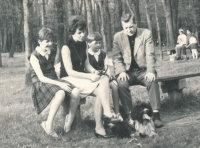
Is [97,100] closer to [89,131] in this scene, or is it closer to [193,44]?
[89,131]

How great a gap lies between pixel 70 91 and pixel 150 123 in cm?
117

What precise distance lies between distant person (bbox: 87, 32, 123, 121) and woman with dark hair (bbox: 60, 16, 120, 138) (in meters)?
0.15

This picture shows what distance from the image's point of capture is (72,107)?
4.73 metres

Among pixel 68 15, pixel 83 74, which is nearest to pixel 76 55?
pixel 83 74

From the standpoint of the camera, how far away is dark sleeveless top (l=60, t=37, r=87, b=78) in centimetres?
494

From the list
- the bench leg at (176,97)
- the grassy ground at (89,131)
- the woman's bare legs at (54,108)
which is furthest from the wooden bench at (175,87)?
the woman's bare legs at (54,108)

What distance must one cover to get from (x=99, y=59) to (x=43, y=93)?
113 centimetres

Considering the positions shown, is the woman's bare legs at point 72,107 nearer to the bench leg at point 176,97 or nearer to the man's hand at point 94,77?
the man's hand at point 94,77

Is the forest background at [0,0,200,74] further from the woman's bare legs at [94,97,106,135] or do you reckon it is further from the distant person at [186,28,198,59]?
the woman's bare legs at [94,97,106,135]

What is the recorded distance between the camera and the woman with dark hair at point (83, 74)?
4570 mm

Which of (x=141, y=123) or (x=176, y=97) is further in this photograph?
(x=176, y=97)

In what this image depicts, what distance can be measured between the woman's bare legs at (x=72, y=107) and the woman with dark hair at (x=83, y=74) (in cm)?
4

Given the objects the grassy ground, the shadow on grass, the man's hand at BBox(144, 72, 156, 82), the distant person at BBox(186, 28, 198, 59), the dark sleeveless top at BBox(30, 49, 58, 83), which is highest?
the distant person at BBox(186, 28, 198, 59)

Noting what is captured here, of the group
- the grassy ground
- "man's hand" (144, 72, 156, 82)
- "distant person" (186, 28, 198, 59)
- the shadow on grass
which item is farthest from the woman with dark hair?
"distant person" (186, 28, 198, 59)
